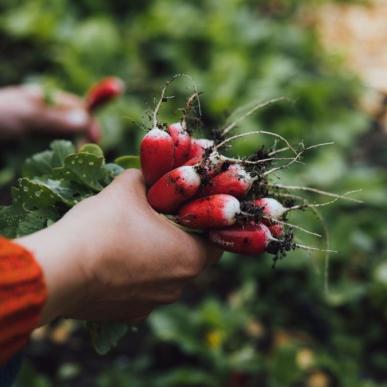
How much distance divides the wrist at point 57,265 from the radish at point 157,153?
0.31 m

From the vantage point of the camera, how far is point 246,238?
1380 millimetres

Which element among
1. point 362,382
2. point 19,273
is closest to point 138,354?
point 362,382

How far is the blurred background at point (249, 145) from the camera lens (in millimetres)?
2670

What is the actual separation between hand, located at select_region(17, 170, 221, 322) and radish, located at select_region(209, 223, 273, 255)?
2.8 inches

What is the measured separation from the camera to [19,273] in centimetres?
106

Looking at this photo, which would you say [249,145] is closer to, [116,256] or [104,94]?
[104,94]

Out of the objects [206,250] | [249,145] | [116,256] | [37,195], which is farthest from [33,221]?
[249,145]

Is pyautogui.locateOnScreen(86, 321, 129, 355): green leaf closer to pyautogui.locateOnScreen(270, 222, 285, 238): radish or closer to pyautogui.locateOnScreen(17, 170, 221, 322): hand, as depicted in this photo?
pyautogui.locateOnScreen(17, 170, 221, 322): hand

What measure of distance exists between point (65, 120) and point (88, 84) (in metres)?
0.94

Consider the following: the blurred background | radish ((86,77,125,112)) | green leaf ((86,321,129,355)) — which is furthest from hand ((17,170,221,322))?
radish ((86,77,125,112))

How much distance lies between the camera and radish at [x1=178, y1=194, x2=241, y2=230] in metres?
1.35

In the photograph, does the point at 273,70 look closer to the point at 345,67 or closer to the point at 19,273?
the point at 345,67

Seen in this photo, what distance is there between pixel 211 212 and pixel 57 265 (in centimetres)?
40

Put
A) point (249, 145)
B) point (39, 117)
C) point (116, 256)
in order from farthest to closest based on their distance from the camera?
point (249, 145) → point (39, 117) → point (116, 256)
